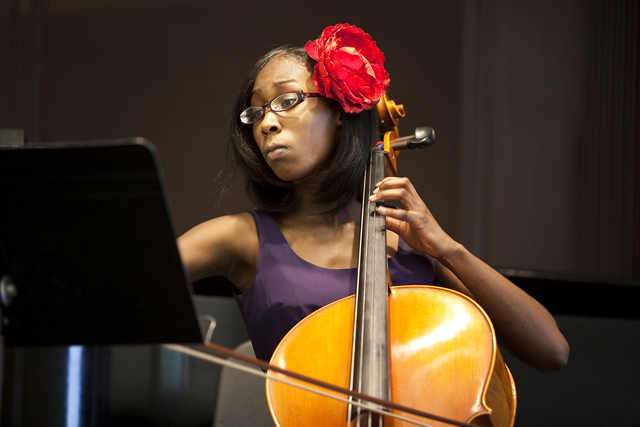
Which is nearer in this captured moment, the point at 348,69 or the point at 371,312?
the point at 371,312

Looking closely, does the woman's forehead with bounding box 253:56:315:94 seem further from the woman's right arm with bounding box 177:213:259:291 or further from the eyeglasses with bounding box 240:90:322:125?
the woman's right arm with bounding box 177:213:259:291

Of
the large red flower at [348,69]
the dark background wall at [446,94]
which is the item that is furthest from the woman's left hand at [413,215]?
the dark background wall at [446,94]

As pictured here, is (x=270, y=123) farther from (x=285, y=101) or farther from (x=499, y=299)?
(x=499, y=299)

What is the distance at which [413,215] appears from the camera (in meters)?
0.76

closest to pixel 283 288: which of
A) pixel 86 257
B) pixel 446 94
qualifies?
pixel 86 257

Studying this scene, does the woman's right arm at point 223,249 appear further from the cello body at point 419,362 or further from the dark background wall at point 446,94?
the dark background wall at point 446,94

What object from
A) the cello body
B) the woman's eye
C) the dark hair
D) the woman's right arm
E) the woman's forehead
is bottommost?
the cello body

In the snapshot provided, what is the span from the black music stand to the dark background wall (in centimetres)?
146

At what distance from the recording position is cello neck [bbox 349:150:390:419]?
582 mm

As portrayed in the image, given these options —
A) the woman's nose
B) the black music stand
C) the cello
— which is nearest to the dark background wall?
the woman's nose

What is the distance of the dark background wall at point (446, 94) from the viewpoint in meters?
2.03

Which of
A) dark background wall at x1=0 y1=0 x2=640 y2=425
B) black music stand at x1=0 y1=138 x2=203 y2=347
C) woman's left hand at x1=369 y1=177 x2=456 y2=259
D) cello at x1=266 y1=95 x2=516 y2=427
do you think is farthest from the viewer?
dark background wall at x1=0 y1=0 x2=640 y2=425

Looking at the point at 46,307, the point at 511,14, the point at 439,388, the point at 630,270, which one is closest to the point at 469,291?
the point at 439,388

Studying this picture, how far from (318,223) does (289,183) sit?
0.07m
